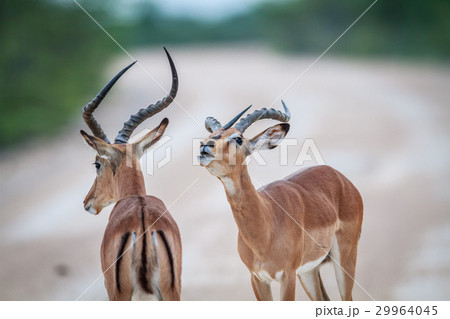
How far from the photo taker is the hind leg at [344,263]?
4.76m

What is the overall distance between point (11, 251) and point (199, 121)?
17.0 feet

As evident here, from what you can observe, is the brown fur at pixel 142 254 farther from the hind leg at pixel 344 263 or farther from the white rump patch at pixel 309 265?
the hind leg at pixel 344 263

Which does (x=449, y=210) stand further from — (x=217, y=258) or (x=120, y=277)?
(x=120, y=277)

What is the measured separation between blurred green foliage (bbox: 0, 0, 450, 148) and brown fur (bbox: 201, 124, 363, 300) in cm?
813

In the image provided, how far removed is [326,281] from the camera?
685 centimetres

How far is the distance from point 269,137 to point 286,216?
0.52 m

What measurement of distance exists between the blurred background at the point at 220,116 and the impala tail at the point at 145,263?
8.16 feet

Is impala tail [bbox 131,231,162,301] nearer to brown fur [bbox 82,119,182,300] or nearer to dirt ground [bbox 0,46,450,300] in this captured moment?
brown fur [bbox 82,119,182,300]

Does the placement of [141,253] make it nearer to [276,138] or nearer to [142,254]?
[142,254]

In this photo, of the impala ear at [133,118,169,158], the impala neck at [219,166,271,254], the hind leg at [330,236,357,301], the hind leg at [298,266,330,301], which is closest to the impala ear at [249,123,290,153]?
the impala neck at [219,166,271,254]

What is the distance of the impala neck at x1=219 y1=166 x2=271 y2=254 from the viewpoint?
13.5ft

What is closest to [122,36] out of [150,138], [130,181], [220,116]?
[220,116]

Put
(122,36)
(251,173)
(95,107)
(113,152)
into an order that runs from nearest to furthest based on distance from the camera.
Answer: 1. (113,152)
2. (95,107)
3. (251,173)
4. (122,36)

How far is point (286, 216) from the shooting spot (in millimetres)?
4359
